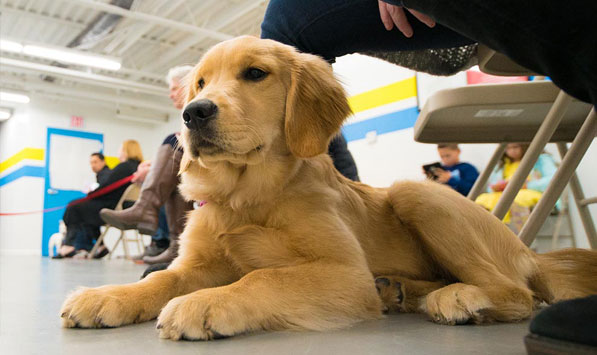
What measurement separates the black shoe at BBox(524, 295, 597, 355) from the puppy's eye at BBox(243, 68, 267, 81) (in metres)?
1.30

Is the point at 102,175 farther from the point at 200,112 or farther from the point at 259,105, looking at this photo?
the point at 200,112

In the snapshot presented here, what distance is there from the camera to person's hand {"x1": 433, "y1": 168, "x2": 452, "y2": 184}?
18.6 ft

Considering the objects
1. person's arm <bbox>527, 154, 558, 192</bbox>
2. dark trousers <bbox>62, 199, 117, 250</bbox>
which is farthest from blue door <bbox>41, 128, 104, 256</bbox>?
person's arm <bbox>527, 154, 558, 192</bbox>

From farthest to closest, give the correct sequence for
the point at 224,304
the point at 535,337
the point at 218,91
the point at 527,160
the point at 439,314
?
the point at 527,160, the point at 218,91, the point at 439,314, the point at 224,304, the point at 535,337

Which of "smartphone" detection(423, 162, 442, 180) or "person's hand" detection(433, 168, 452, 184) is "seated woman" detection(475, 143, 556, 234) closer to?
"person's hand" detection(433, 168, 452, 184)

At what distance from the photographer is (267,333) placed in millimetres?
1286

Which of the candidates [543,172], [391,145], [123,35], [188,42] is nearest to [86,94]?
[123,35]

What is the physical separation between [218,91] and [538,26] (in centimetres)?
108

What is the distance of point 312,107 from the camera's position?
1.90 m

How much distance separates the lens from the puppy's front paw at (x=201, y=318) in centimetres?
119

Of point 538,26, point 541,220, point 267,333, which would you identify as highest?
point 538,26

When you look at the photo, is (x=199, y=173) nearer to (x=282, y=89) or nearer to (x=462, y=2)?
(x=282, y=89)

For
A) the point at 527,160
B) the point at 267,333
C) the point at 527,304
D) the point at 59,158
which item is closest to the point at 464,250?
the point at 527,304

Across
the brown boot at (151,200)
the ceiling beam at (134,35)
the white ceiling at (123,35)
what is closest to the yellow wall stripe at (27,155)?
the white ceiling at (123,35)
